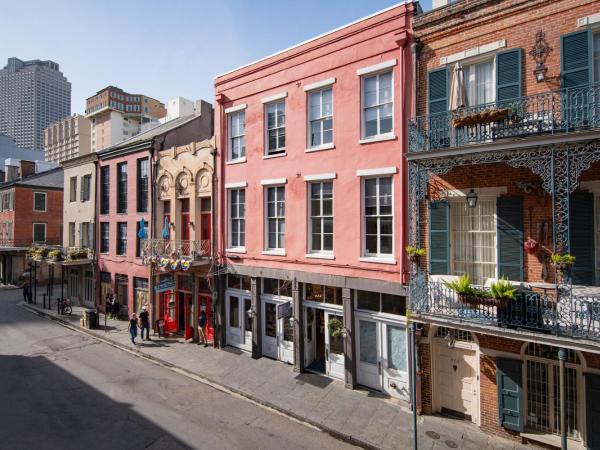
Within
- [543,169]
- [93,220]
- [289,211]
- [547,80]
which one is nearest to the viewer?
[543,169]

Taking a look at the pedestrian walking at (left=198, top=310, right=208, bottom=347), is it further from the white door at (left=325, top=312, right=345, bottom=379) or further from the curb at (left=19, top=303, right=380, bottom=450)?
the white door at (left=325, top=312, right=345, bottom=379)

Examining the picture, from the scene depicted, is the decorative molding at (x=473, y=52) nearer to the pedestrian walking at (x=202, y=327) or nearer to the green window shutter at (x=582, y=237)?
the green window shutter at (x=582, y=237)

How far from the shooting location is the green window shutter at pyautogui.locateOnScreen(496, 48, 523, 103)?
895 centimetres

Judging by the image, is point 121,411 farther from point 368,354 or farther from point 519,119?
point 519,119

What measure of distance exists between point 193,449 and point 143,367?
6.17 metres

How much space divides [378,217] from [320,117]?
14.3 ft

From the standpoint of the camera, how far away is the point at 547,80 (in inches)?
339

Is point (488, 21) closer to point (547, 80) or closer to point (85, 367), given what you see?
point (547, 80)

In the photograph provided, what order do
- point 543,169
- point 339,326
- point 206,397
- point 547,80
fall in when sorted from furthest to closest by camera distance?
point 339,326 → point 206,397 → point 547,80 → point 543,169

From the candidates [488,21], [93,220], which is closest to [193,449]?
[488,21]

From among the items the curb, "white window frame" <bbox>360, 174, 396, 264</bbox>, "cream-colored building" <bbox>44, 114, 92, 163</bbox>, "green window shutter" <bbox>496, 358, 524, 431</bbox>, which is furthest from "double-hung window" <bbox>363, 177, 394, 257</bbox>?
"cream-colored building" <bbox>44, 114, 92, 163</bbox>

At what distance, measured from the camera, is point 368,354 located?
11.7m

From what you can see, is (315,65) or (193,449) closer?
(193,449)

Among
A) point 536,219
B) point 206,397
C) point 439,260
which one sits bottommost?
point 206,397
